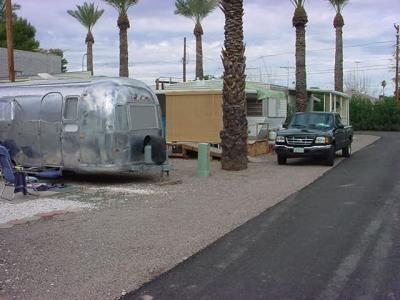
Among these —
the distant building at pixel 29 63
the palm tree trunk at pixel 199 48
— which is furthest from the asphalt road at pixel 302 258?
the palm tree trunk at pixel 199 48

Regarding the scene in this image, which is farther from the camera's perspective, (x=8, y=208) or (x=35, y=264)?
(x=8, y=208)

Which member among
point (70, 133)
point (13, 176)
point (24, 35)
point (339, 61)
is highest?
point (24, 35)

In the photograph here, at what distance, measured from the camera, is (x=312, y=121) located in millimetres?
19031

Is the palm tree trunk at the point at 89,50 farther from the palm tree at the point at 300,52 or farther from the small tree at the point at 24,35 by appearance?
the palm tree at the point at 300,52

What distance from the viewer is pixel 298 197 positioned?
36.8 feet

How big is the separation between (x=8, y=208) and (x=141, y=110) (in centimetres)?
464

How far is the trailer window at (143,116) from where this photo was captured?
1323 cm

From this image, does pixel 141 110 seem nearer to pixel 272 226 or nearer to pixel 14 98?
pixel 14 98

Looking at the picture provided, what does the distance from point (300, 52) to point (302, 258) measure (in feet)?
74.8

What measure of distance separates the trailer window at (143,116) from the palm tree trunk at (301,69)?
1497 cm

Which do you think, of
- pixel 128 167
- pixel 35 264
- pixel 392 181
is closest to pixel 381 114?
pixel 392 181

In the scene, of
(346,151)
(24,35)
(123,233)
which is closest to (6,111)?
(123,233)

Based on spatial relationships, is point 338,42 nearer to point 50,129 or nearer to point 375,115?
point 375,115

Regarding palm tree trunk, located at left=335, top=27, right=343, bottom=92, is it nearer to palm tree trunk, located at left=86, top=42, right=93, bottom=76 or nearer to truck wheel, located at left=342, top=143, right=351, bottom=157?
palm tree trunk, located at left=86, top=42, right=93, bottom=76
